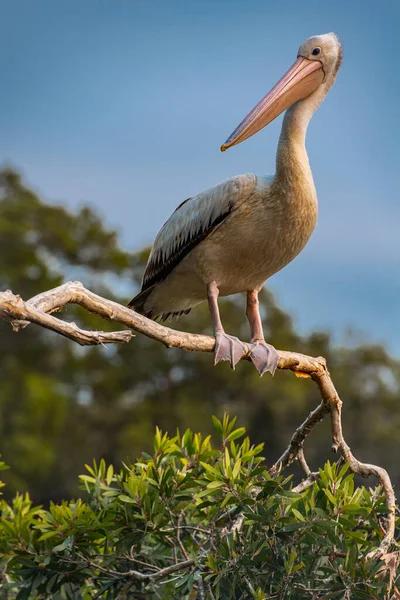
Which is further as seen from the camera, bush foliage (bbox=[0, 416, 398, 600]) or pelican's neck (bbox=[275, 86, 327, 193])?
pelican's neck (bbox=[275, 86, 327, 193])

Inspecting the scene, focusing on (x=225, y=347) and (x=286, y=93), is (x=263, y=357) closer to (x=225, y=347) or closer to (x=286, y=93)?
(x=225, y=347)

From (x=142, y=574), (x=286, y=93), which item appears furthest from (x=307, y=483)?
(x=286, y=93)

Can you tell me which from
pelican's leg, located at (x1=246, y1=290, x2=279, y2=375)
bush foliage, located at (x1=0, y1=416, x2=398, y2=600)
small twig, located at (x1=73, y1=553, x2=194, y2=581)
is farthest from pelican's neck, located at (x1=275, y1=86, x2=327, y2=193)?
small twig, located at (x1=73, y1=553, x2=194, y2=581)

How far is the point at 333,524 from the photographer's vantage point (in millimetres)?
3711

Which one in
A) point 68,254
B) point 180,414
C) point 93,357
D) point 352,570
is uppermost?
point 68,254

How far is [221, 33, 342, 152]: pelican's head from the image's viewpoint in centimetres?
507

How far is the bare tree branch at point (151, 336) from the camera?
3.41m

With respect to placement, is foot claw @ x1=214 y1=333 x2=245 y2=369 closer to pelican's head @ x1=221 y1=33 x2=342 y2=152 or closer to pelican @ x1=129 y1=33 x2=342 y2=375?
pelican @ x1=129 y1=33 x2=342 y2=375

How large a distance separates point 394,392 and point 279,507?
940 inches

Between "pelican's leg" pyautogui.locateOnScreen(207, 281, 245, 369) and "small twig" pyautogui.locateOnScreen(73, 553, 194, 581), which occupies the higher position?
"pelican's leg" pyautogui.locateOnScreen(207, 281, 245, 369)

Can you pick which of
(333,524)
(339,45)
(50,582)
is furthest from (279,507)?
(339,45)

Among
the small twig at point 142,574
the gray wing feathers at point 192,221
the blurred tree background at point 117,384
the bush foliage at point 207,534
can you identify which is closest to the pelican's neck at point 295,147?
the gray wing feathers at point 192,221

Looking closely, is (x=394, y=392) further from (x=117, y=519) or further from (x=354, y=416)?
(x=117, y=519)

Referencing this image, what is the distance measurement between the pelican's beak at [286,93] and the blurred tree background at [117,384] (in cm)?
1818
